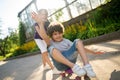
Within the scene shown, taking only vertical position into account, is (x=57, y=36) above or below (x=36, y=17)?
below

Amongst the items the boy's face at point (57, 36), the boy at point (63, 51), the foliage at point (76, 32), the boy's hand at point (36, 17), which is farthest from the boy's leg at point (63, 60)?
the foliage at point (76, 32)

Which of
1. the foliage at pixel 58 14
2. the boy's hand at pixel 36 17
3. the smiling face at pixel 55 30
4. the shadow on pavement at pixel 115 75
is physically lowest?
the shadow on pavement at pixel 115 75

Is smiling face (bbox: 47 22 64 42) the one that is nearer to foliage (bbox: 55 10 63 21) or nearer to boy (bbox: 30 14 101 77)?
boy (bbox: 30 14 101 77)

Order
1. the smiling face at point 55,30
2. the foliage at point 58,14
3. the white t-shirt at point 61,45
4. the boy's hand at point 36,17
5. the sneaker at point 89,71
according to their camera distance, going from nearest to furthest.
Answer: the sneaker at point 89,71 < the smiling face at point 55,30 < the white t-shirt at point 61,45 < the boy's hand at point 36,17 < the foliage at point 58,14

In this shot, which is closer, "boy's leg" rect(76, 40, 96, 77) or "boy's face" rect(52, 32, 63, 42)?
"boy's leg" rect(76, 40, 96, 77)

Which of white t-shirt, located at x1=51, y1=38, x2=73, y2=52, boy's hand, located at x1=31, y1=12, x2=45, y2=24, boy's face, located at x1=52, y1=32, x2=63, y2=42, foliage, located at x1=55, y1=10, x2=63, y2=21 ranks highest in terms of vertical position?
foliage, located at x1=55, y1=10, x2=63, y2=21

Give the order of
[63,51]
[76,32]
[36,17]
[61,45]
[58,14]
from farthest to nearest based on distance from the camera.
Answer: [58,14] → [76,32] → [36,17] → [61,45] → [63,51]

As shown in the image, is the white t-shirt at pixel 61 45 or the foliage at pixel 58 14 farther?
the foliage at pixel 58 14

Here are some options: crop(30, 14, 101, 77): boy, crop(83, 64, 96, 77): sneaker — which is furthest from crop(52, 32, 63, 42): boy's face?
crop(83, 64, 96, 77): sneaker

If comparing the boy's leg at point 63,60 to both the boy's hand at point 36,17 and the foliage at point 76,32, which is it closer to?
the boy's hand at point 36,17

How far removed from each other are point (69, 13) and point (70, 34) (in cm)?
370

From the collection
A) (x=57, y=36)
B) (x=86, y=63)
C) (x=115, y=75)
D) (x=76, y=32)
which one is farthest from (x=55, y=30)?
(x=76, y=32)

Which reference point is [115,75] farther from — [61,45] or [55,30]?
[55,30]

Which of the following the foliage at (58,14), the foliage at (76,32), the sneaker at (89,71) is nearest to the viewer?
the sneaker at (89,71)
